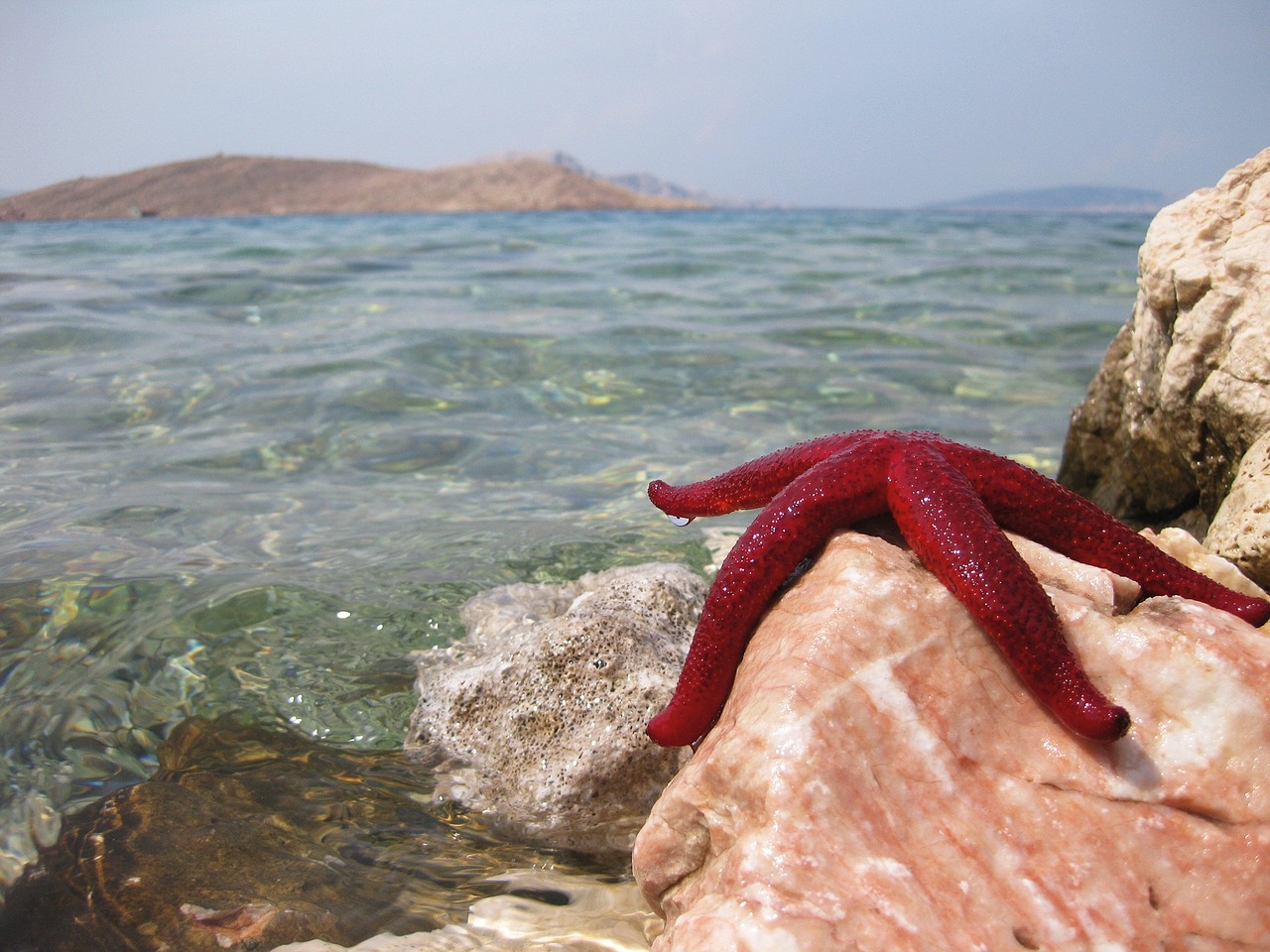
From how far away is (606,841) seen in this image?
120 inches

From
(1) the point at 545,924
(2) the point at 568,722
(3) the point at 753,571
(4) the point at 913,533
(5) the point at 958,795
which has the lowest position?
(1) the point at 545,924

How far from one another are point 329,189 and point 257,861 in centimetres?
6077

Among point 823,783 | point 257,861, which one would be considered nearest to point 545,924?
point 257,861

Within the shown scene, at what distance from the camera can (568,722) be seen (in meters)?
3.25

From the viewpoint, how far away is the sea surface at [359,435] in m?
3.95

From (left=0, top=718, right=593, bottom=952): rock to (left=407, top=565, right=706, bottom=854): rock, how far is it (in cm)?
11

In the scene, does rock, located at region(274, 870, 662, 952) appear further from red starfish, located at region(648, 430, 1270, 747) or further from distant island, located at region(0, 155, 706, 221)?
distant island, located at region(0, 155, 706, 221)

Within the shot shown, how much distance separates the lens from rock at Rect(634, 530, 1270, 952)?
1987 mm

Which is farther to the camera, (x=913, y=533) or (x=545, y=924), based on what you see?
→ (x=545, y=924)

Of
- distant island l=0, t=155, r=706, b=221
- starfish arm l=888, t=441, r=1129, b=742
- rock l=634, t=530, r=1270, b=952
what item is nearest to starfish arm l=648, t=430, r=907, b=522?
starfish arm l=888, t=441, r=1129, b=742

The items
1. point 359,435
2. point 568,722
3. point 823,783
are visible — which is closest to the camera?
point 823,783

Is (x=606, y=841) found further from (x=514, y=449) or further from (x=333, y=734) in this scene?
(x=514, y=449)

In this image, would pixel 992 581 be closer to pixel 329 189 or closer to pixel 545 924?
pixel 545 924

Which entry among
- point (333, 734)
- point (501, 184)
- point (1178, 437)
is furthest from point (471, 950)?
point (501, 184)
